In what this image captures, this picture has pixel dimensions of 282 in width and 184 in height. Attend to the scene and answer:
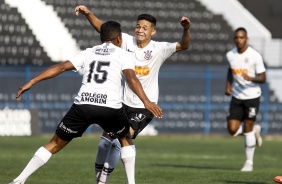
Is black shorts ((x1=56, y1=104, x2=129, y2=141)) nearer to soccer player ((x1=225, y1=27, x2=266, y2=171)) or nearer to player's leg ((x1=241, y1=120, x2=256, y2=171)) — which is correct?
player's leg ((x1=241, y1=120, x2=256, y2=171))

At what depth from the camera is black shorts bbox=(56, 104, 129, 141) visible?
30.6 ft

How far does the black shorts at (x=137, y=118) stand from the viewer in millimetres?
10766

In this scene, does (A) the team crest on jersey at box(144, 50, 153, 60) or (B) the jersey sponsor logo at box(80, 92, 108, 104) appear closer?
(B) the jersey sponsor logo at box(80, 92, 108, 104)

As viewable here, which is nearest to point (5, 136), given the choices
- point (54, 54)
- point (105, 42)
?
point (54, 54)

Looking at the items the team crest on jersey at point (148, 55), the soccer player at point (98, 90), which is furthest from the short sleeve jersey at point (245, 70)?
the soccer player at point (98, 90)

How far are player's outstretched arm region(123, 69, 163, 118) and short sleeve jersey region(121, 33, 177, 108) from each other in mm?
1628

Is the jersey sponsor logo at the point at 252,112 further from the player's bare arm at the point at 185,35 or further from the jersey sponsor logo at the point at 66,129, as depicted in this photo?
the jersey sponsor logo at the point at 66,129

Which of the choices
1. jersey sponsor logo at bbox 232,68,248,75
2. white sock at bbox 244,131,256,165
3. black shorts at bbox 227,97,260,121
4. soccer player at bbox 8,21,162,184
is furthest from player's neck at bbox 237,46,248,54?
soccer player at bbox 8,21,162,184

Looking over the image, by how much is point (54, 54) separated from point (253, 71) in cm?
1409

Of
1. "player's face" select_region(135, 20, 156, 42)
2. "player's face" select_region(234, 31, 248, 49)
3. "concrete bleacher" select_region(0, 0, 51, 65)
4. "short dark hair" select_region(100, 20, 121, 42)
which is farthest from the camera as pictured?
"concrete bleacher" select_region(0, 0, 51, 65)

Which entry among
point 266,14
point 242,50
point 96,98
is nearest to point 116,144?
point 96,98

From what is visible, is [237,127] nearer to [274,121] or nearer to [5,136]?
[5,136]

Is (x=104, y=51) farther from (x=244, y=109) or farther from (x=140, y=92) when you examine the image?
(x=244, y=109)

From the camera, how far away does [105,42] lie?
9594 mm
